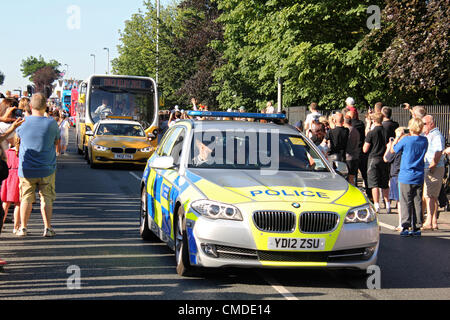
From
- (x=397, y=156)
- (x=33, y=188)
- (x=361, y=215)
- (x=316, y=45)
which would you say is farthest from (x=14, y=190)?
(x=316, y=45)

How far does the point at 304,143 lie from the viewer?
9.14 metres

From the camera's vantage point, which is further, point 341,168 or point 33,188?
point 33,188

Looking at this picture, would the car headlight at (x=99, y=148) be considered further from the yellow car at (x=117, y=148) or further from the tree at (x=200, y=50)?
the tree at (x=200, y=50)

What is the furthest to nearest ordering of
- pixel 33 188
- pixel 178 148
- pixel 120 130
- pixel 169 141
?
pixel 120 130 → pixel 33 188 → pixel 169 141 → pixel 178 148

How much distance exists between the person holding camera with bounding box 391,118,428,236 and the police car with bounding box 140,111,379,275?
11.4ft

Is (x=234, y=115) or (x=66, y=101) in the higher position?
(x=66, y=101)

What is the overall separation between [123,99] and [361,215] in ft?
74.1

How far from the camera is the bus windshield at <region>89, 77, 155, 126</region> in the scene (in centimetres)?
2930

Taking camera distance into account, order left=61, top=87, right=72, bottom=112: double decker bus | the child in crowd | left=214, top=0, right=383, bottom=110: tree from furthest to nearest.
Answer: left=61, top=87, right=72, bottom=112: double decker bus → left=214, top=0, right=383, bottom=110: tree → the child in crowd

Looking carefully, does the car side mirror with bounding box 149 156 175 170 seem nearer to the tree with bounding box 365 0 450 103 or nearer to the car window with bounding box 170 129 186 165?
the car window with bounding box 170 129 186 165

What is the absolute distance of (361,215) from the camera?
7.59 m

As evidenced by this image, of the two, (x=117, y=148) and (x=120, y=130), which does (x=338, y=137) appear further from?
(x=120, y=130)

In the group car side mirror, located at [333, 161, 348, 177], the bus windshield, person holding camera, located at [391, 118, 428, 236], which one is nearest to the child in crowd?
car side mirror, located at [333, 161, 348, 177]
